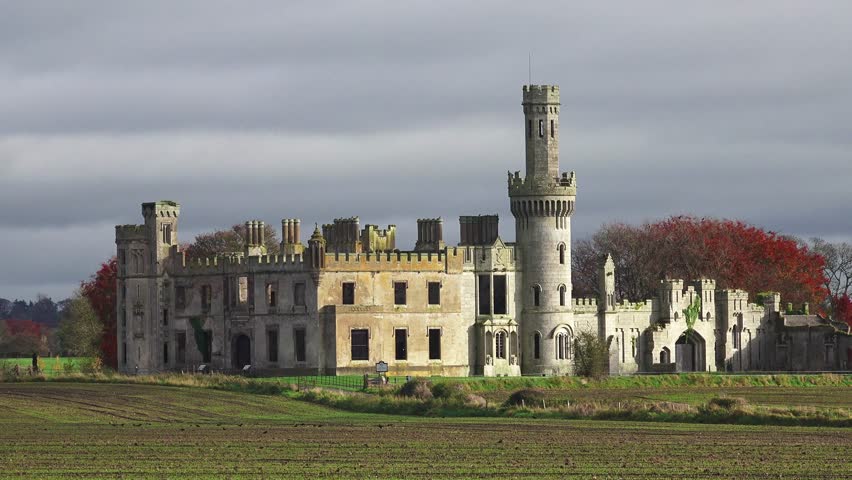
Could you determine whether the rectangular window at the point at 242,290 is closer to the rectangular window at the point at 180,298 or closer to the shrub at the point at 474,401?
the rectangular window at the point at 180,298

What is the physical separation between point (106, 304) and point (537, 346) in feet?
98.5

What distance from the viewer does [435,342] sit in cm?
9262

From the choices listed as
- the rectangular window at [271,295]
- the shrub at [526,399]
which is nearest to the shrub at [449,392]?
the shrub at [526,399]

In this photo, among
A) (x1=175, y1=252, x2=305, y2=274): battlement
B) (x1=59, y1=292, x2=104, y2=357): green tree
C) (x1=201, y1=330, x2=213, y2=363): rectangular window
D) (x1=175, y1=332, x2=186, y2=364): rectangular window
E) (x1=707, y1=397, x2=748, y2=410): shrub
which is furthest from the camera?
(x1=59, y1=292, x2=104, y2=357): green tree

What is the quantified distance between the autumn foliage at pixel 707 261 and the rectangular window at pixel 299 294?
32.3 meters

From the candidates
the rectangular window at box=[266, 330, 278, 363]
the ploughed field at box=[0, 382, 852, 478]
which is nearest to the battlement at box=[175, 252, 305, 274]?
the rectangular window at box=[266, 330, 278, 363]

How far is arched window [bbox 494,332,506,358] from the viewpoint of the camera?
9394cm

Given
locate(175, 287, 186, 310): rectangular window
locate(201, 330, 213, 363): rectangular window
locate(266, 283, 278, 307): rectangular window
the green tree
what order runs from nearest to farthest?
locate(266, 283, 278, 307): rectangular window, locate(201, 330, 213, 363): rectangular window, locate(175, 287, 186, 310): rectangular window, the green tree

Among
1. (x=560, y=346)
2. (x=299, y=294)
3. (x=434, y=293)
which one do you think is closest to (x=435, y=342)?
(x=434, y=293)

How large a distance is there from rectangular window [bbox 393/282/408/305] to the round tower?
618cm

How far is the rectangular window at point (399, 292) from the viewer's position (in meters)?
92.0

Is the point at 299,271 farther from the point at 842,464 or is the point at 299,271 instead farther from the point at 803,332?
the point at 842,464

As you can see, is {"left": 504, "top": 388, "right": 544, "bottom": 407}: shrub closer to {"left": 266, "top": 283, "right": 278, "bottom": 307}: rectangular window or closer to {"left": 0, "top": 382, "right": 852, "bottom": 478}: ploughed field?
{"left": 0, "top": 382, "right": 852, "bottom": 478}: ploughed field

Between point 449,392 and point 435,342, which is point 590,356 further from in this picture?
point 449,392
